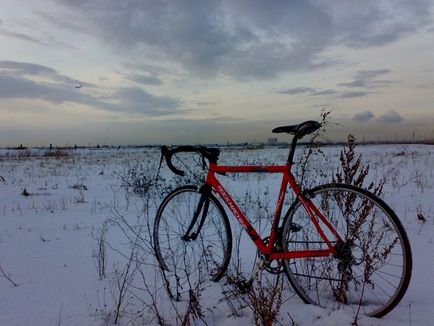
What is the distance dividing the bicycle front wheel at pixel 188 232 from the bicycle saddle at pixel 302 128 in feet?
3.35

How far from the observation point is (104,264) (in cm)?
384

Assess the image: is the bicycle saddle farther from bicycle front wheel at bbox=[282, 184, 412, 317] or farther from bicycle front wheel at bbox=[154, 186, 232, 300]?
bicycle front wheel at bbox=[154, 186, 232, 300]

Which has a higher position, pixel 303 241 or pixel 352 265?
pixel 303 241

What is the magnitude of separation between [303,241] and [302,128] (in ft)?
3.01

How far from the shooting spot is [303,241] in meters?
2.93

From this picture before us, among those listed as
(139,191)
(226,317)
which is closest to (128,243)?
(226,317)

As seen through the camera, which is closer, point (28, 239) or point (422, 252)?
point (422, 252)

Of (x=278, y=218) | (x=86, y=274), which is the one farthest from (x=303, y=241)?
(x=86, y=274)

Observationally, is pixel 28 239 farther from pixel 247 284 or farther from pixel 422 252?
pixel 422 252

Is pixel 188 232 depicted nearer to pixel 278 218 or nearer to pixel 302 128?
pixel 278 218

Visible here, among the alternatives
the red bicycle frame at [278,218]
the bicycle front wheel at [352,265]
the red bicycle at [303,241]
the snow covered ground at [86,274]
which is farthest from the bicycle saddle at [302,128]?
the snow covered ground at [86,274]

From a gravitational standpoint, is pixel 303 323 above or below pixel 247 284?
below

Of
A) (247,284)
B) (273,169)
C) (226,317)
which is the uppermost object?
(273,169)

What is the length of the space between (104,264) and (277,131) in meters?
2.32
